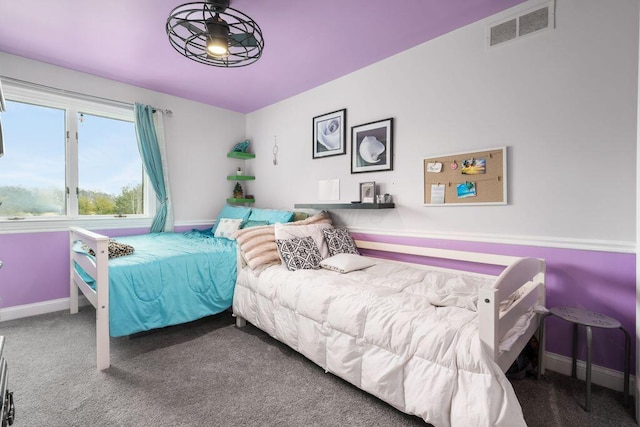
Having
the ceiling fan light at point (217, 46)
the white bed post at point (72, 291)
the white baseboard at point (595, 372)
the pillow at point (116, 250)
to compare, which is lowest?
the white baseboard at point (595, 372)

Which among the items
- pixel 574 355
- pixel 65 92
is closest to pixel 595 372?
pixel 574 355

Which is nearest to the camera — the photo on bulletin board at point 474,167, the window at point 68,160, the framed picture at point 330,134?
the photo on bulletin board at point 474,167

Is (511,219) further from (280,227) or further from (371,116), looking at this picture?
(280,227)

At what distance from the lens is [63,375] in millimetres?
1918

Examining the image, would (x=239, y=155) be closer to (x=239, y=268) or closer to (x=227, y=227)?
(x=227, y=227)

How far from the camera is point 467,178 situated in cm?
230

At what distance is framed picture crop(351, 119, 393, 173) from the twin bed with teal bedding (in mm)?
1529

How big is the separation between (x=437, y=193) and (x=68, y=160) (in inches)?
148

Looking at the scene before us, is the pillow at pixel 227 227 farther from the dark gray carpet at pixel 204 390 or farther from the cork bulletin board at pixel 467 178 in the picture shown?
the cork bulletin board at pixel 467 178

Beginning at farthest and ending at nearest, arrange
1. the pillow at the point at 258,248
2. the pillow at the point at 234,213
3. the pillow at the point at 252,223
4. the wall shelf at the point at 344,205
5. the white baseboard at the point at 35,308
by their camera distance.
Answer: the pillow at the point at 234,213
the pillow at the point at 252,223
the white baseboard at the point at 35,308
the wall shelf at the point at 344,205
the pillow at the point at 258,248

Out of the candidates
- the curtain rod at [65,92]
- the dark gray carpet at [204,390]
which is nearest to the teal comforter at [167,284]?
the dark gray carpet at [204,390]

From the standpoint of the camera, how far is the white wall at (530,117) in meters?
1.77

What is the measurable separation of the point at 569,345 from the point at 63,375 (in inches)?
129

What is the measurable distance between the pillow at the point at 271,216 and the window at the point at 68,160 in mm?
1342
